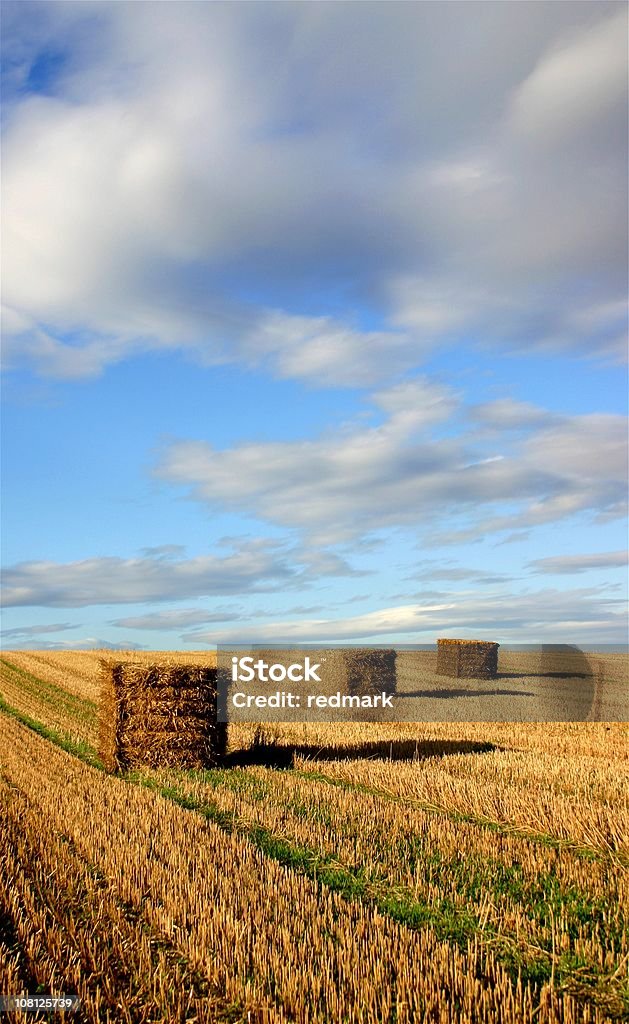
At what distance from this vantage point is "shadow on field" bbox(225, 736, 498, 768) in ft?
46.8

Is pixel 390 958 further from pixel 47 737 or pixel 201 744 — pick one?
pixel 47 737

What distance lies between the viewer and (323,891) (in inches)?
267

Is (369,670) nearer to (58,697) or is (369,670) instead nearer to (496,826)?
(58,697)

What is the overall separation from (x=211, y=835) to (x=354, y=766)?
4.58 metres

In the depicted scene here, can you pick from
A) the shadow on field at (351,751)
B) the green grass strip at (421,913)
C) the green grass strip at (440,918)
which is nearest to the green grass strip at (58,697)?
the shadow on field at (351,751)

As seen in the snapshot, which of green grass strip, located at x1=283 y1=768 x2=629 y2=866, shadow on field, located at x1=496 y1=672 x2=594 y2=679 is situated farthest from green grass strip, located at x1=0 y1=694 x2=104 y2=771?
shadow on field, located at x1=496 y1=672 x2=594 y2=679

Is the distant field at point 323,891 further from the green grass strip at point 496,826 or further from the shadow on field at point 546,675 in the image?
the shadow on field at point 546,675

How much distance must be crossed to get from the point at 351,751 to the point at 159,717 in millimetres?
3500

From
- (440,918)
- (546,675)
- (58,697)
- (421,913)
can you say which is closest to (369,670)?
(58,697)

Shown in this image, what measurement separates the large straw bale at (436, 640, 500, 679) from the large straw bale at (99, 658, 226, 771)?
17.4m

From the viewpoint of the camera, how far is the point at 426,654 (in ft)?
121

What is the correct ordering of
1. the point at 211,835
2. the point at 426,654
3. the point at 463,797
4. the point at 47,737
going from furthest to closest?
1. the point at 426,654
2. the point at 47,737
3. the point at 463,797
4. the point at 211,835

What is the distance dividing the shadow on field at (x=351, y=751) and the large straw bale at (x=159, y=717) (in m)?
0.78

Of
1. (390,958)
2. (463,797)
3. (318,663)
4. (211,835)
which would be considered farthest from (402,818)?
(318,663)
